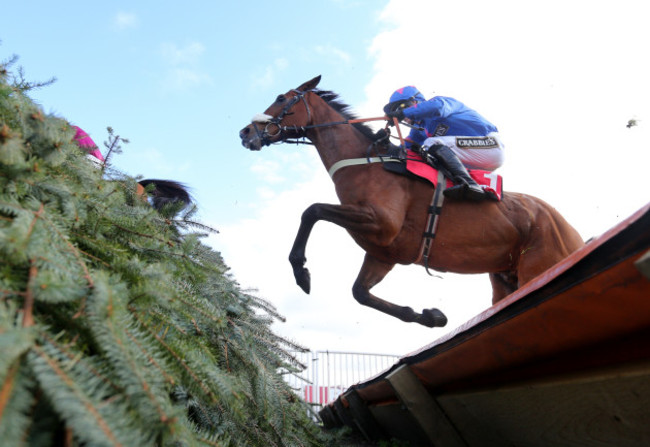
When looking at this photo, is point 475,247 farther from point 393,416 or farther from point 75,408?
point 75,408

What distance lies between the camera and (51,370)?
1.85ft

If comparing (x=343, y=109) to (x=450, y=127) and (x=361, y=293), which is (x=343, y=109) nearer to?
(x=450, y=127)

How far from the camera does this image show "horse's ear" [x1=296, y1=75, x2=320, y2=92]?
15.0 feet

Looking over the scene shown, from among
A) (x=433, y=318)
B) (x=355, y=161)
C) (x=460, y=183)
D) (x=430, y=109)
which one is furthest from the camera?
(x=433, y=318)

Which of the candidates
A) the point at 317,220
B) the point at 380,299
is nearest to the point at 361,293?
the point at 380,299

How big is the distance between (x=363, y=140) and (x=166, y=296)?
334cm

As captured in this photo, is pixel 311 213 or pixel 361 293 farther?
pixel 361 293

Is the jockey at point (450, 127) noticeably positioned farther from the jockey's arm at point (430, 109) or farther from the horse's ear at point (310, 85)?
the horse's ear at point (310, 85)

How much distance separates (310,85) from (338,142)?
98 cm

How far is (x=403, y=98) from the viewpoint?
4.21 m

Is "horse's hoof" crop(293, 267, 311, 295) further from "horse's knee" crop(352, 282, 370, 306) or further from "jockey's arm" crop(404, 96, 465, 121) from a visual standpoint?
"jockey's arm" crop(404, 96, 465, 121)

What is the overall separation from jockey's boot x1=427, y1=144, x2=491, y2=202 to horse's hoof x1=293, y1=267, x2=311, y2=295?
1371mm

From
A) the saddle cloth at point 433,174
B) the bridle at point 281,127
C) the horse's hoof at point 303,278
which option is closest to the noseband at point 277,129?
the bridle at point 281,127

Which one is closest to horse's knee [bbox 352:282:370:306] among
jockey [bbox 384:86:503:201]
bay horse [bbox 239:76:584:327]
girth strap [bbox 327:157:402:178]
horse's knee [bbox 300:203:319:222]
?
bay horse [bbox 239:76:584:327]
